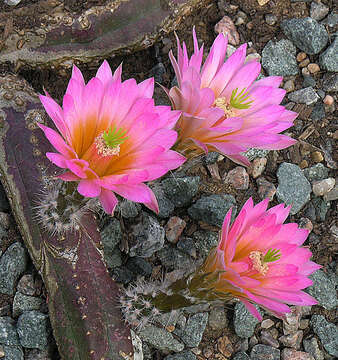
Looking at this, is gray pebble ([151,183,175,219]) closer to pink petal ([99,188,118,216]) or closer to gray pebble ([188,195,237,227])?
gray pebble ([188,195,237,227])

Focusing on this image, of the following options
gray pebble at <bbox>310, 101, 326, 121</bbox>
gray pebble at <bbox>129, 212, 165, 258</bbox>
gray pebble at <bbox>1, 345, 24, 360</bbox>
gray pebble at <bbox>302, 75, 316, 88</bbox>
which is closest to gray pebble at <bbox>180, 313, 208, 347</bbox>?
gray pebble at <bbox>129, 212, 165, 258</bbox>

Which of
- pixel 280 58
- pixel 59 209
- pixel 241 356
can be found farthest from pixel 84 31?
pixel 241 356

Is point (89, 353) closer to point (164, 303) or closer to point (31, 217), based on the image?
point (164, 303)

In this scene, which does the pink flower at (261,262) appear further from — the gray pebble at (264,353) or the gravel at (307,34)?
the gravel at (307,34)

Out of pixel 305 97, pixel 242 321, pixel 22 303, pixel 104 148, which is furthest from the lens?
pixel 305 97

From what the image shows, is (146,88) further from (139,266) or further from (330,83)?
(330,83)

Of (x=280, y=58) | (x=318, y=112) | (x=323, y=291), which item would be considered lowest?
(x=323, y=291)

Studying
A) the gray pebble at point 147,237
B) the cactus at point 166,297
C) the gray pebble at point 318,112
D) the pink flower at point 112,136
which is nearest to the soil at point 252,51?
the gray pebble at point 318,112
